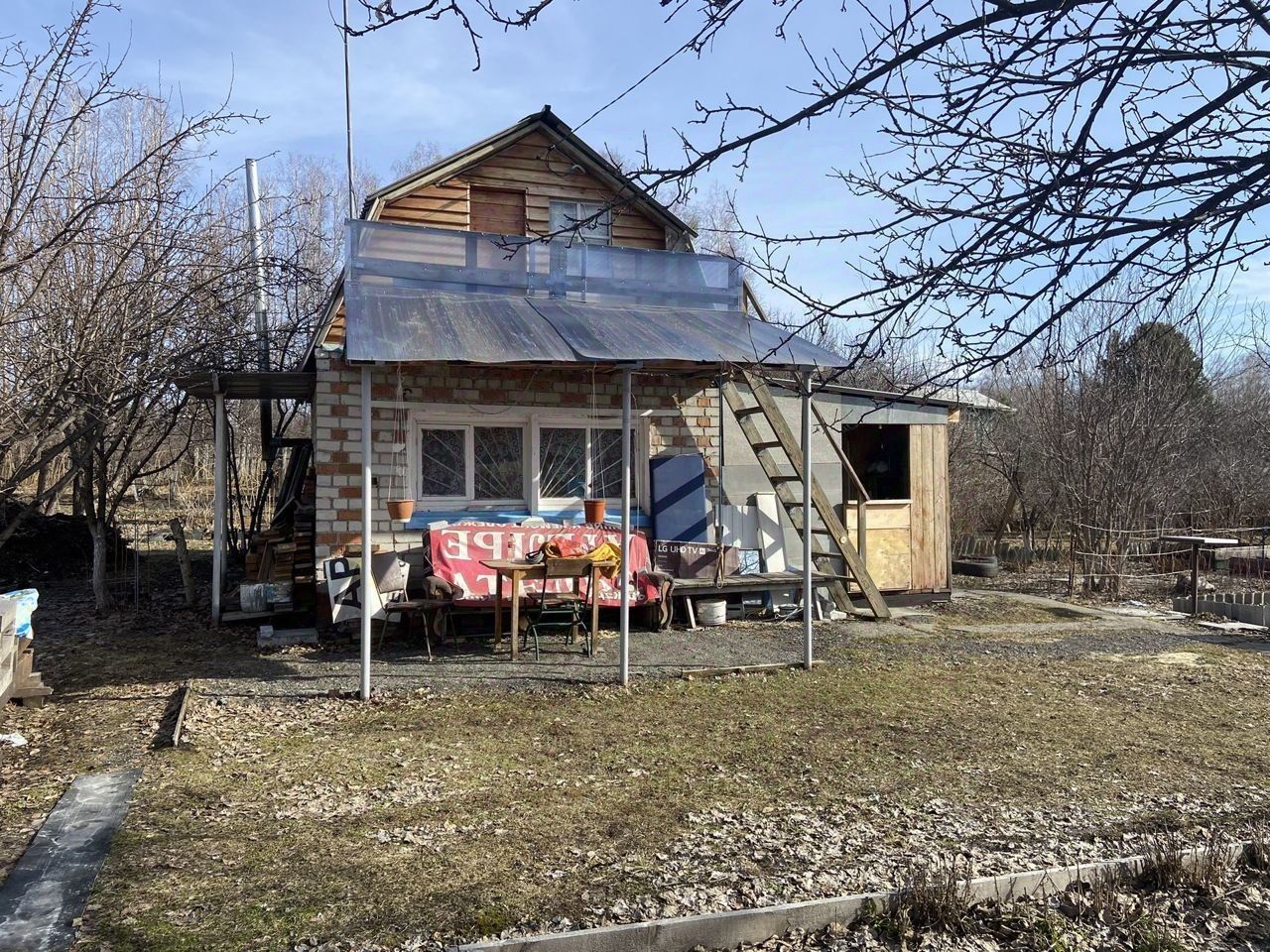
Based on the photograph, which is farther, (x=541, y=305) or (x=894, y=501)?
(x=894, y=501)

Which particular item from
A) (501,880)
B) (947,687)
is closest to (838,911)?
(501,880)

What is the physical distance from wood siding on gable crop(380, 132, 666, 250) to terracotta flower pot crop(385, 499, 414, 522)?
403 cm

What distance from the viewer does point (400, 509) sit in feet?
31.1

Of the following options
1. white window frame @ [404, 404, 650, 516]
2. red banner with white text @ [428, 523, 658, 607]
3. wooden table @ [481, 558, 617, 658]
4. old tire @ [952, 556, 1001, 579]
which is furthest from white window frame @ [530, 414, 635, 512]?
old tire @ [952, 556, 1001, 579]

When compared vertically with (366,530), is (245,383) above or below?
above

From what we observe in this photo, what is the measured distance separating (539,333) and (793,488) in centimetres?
463

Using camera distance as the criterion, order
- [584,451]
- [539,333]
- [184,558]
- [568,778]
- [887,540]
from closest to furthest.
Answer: [568,778] < [539,333] < [584,451] < [184,558] < [887,540]

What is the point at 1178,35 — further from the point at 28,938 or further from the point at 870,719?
the point at 28,938

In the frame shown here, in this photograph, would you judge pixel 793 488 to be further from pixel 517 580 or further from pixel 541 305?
pixel 517 580

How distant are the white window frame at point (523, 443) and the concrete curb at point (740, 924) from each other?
22.9 feet

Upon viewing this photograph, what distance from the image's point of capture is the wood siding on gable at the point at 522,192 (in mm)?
11570

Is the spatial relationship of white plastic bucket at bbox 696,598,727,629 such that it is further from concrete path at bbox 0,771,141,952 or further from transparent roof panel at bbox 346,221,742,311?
concrete path at bbox 0,771,141,952

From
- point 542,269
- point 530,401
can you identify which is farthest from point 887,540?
point 542,269

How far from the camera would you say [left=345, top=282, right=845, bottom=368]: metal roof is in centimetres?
729
